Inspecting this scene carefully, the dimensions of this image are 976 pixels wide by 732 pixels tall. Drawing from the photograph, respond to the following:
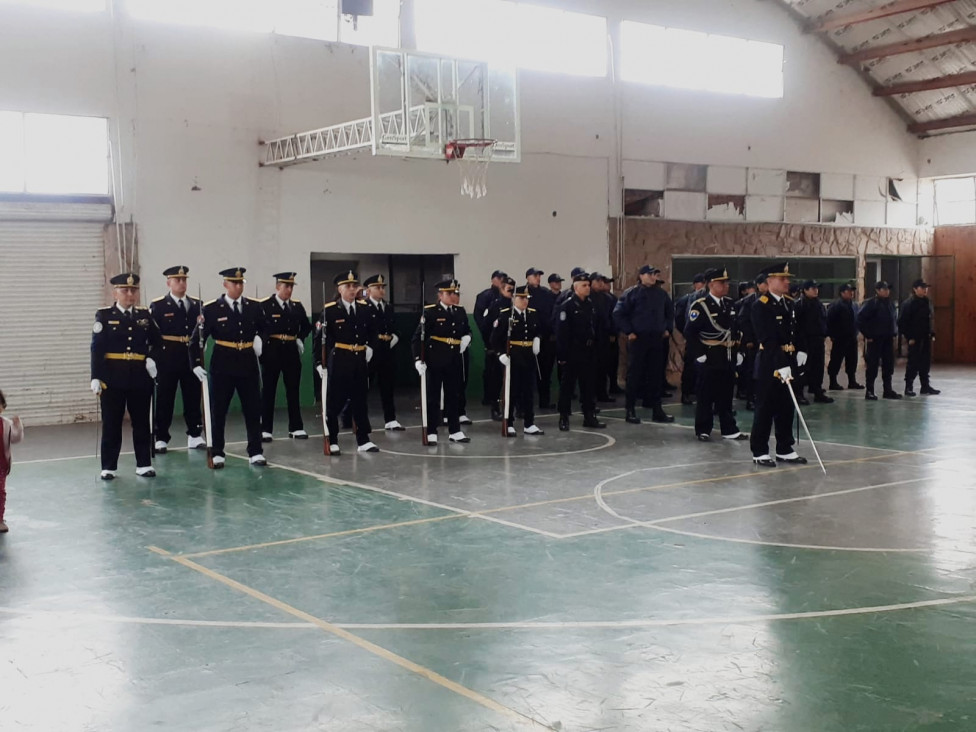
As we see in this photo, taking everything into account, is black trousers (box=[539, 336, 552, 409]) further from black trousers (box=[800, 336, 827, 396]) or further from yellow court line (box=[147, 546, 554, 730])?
yellow court line (box=[147, 546, 554, 730])

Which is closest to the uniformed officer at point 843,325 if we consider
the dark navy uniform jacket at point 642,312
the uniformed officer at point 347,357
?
the dark navy uniform jacket at point 642,312

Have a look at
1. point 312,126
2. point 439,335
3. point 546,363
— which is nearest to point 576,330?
point 439,335

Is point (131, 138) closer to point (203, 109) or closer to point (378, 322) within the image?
point (203, 109)

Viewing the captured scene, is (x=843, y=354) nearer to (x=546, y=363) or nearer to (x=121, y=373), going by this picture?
(x=546, y=363)

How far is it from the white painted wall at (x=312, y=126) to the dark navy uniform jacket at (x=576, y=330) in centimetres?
482

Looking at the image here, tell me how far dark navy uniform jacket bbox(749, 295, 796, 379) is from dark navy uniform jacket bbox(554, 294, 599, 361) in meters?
2.95

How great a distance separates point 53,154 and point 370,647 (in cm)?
1136

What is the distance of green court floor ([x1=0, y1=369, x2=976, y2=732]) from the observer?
4.61 m

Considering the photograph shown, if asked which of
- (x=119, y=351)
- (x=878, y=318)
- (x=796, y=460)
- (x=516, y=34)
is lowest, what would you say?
(x=796, y=460)

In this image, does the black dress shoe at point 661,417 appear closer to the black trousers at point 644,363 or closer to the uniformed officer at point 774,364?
the black trousers at point 644,363

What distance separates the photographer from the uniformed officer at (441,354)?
40.7 feet

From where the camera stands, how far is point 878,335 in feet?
54.4

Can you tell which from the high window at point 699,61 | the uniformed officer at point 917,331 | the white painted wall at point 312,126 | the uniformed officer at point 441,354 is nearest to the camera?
the uniformed officer at point 441,354

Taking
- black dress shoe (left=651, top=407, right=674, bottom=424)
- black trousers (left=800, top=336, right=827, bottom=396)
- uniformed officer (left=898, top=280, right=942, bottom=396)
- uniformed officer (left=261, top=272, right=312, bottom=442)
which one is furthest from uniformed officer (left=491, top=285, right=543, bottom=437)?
uniformed officer (left=898, top=280, right=942, bottom=396)
